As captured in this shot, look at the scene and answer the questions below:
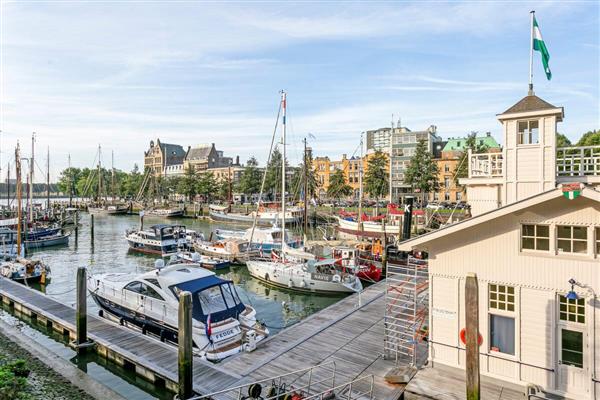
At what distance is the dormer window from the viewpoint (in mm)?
12865

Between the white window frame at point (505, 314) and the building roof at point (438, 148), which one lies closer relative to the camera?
the white window frame at point (505, 314)

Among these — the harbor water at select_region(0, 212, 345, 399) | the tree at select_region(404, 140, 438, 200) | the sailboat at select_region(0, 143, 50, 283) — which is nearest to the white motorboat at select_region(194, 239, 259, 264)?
the harbor water at select_region(0, 212, 345, 399)

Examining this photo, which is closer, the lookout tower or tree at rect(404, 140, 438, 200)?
the lookout tower

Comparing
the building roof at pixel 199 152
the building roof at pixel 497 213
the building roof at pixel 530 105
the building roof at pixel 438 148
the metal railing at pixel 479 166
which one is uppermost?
the building roof at pixel 199 152

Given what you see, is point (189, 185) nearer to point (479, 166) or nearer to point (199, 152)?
point (199, 152)

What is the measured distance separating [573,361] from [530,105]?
772cm

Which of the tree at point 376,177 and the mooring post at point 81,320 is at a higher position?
the tree at point 376,177

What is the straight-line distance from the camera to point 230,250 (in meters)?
39.2

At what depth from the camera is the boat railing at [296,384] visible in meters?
11.0

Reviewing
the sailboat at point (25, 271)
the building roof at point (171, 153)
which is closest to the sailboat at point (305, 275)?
the sailboat at point (25, 271)

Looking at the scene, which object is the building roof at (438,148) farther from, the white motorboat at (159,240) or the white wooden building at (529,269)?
the white wooden building at (529,269)

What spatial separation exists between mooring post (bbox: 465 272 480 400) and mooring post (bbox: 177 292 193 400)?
809cm

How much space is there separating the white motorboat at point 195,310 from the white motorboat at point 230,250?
58.2ft

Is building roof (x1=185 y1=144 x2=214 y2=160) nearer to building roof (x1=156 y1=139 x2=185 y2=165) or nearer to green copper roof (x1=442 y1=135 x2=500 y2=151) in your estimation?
building roof (x1=156 y1=139 x2=185 y2=165)
